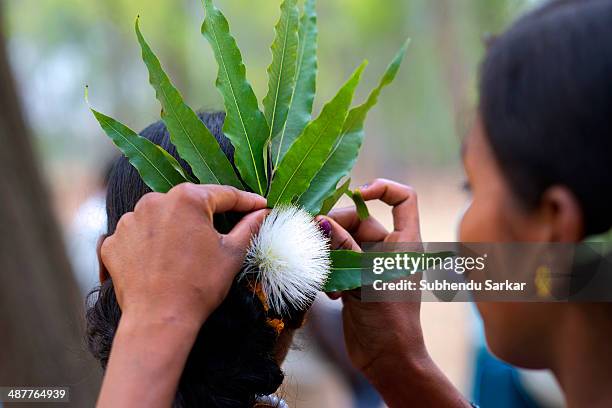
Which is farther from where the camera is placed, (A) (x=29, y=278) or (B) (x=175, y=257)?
(A) (x=29, y=278)

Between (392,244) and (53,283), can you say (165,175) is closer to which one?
(392,244)

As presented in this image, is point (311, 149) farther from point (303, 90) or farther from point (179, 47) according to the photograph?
point (179, 47)

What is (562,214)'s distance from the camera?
50.3 inches

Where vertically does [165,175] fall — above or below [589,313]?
above

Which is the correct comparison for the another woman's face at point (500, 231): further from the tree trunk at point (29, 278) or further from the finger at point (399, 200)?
the tree trunk at point (29, 278)

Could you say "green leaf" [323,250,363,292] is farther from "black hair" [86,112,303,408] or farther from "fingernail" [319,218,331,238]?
"black hair" [86,112,303,408]

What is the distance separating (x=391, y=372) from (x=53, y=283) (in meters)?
2.47

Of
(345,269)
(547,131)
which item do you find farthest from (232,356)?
(547,131)

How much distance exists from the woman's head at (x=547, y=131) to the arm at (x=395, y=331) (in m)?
0.50

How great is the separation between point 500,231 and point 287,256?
45 cm

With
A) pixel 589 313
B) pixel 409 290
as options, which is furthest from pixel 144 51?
pixel 589 313

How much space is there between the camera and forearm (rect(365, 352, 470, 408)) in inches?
77.8

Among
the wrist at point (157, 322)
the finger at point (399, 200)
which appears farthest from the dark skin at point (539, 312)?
the wrist at point (157, 322)

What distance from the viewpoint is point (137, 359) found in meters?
1.34
